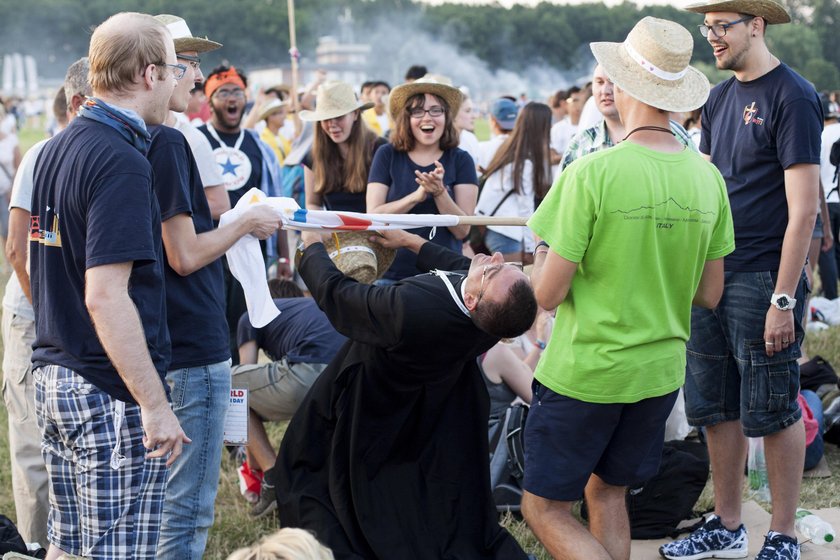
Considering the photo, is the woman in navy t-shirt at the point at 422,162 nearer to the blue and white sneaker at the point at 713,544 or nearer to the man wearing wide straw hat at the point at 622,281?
the man wearing wide straw hat at the point at 622,281

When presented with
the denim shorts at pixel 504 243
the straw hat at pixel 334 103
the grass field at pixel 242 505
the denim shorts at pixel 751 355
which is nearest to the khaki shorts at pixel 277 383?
the grass field at pixel 242 505

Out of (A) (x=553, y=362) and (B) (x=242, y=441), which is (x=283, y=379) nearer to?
(B) (x=242, y=441)

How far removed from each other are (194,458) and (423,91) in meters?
2.62

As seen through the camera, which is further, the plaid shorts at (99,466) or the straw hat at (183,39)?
the straw hat at (183,39)

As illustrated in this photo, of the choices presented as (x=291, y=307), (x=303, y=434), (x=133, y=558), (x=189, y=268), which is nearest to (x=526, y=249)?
(x=291, y=307)

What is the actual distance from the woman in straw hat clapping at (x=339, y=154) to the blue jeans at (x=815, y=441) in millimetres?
2719

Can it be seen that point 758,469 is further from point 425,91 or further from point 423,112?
point 425,91

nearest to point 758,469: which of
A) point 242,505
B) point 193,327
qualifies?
point 242,505

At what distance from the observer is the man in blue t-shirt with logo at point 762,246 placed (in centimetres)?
358

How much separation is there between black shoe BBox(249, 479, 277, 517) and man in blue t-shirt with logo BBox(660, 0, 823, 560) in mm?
2002

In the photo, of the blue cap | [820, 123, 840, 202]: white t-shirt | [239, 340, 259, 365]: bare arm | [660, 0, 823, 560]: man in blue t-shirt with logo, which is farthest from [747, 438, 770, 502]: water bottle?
the blue cap

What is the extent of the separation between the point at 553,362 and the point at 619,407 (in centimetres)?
27

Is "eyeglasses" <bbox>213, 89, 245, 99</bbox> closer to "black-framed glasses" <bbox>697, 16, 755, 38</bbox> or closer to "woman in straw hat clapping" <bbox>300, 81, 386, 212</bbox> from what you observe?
"woman in straw hat clapping" <bbox>300, 81, 386, 212</bbox>

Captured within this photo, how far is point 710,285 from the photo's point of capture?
339 centimetres
